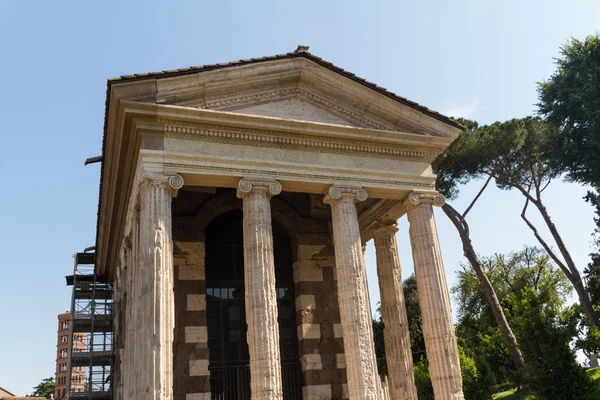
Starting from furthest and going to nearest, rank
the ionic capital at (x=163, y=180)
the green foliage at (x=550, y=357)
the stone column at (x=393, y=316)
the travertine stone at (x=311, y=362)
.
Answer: the green foliage at (x=550, y=357), the travertine stone at (x=311, y=362), the stone column at (x=393, y=316), the ionic capital at (x=163, y=180)

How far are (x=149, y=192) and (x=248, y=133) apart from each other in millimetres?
2669

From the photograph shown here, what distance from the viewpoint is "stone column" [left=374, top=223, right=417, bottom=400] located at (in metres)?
13.9

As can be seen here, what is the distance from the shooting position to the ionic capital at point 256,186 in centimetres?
1170

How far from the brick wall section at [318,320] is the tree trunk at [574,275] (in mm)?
13173

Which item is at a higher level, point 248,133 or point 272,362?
point 248,133

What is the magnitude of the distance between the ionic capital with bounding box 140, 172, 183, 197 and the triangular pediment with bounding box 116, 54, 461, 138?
174cm

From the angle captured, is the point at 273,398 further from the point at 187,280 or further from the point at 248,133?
the point at 248,133

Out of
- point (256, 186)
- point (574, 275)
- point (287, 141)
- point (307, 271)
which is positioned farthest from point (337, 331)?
point (574, 275)

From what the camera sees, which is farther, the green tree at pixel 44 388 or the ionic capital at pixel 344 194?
the green tree at pixel 44 388

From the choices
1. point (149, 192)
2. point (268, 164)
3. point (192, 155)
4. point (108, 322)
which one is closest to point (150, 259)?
point (149, 192)

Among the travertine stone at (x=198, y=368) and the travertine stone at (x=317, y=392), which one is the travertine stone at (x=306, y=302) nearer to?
the travertine stone at (x=317, y=392)

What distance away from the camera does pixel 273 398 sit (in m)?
10.2

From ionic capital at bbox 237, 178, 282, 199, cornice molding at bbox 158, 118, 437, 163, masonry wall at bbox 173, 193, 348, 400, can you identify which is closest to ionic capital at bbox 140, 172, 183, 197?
cornice molding at bbox 158, 118, 437, 163

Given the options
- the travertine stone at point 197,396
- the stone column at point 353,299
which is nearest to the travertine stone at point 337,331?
the stone column at point 353,299
